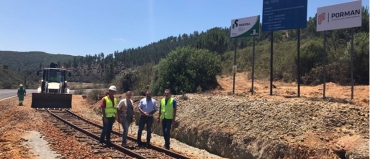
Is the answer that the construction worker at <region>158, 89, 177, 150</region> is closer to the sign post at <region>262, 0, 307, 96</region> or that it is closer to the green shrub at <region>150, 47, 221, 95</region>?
the sign post at <region>262, 0, 307, 96</region>

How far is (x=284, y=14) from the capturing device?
17.1 m

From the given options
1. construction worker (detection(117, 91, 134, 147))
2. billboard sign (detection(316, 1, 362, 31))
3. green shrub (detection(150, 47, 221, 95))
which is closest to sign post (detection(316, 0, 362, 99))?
billboard sign (detection(316, 1, 362, 31))

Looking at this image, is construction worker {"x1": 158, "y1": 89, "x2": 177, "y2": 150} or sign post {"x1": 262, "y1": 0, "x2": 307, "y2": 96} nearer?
construction worker {"x1": 158, "y1": 89, "x2": 177, "y2": 150}

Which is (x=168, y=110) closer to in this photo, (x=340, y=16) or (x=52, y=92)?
(x=340, y=16)

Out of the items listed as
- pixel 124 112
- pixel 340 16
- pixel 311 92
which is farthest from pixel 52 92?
pixel 340 16

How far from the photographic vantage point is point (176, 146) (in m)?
13.4

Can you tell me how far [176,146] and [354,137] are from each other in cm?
660

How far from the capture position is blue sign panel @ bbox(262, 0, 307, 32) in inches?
642

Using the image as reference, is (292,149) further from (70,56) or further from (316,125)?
(70,56)

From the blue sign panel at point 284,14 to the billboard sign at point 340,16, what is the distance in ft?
3.85

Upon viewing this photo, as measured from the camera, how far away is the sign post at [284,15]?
53.5 feet

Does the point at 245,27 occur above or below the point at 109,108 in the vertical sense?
above

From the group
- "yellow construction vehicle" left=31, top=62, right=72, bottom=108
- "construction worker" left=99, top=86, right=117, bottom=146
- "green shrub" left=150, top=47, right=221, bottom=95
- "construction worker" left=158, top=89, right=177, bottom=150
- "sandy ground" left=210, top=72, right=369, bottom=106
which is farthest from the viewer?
"green shrub" left=150, top=47, right=221, bottom=95

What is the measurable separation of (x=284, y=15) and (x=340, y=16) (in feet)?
10.8
